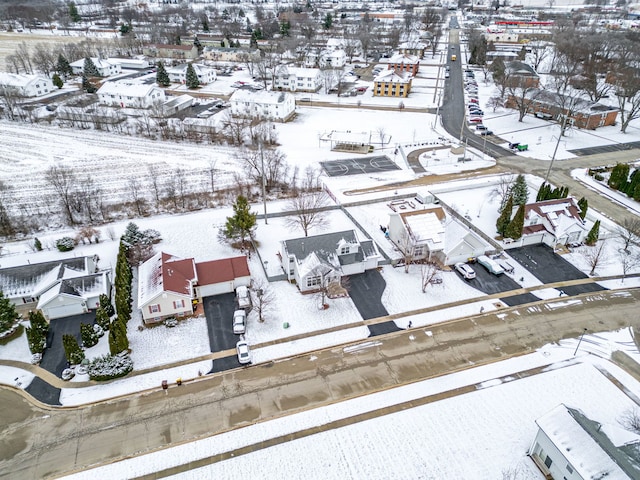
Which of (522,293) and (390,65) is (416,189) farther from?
(390,65)

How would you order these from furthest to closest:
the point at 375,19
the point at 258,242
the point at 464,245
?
the point at 375,19, the point at 258,242, the point at 464,245

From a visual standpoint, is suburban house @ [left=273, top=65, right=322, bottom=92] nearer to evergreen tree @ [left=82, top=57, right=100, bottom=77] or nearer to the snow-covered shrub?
evergreen tree @ [left=82, top=57, right=100, bottom=77]

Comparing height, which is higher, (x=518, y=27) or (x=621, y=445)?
(x=518, y=27)

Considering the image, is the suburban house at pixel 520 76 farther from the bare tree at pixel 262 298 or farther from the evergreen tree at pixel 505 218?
the bare tree at pixel 262 298

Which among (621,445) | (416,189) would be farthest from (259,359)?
(416,189)

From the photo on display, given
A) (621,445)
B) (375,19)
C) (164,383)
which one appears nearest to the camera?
(621,445)

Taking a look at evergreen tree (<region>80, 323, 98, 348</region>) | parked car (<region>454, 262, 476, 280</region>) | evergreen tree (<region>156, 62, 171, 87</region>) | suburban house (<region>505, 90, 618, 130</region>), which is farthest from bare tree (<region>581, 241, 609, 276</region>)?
evergreen tree (<region>156, 62, 171, 87</region>)
